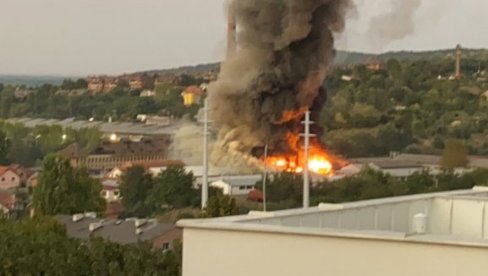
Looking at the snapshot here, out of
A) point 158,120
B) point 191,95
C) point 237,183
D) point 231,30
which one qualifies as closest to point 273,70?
point 231,30

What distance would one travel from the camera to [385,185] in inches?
2303

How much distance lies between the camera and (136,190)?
2810 inches

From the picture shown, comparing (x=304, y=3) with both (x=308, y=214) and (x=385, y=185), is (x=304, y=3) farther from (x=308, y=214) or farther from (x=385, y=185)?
(x=308, y=214)

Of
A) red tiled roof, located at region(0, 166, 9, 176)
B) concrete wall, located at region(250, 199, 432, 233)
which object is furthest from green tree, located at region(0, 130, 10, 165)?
concrete wall, located at region(250, 199, 432, 233)

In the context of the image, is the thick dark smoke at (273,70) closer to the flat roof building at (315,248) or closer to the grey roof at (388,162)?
the grey roof at (388,162)

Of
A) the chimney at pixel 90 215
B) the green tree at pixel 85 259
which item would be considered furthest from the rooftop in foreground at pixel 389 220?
the chimney at pixel 90 215

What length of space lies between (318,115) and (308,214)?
1486 inches

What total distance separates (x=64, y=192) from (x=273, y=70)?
12.3 meters

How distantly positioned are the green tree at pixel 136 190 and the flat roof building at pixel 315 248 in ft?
174

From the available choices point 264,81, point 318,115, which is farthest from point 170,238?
point 318,115

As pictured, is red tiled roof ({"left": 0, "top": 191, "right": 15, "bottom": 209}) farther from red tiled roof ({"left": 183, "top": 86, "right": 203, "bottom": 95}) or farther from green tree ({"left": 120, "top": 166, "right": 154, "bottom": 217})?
red tiled roof ({"left": 183, "top": 86, "right": 203, "bottom": 95})

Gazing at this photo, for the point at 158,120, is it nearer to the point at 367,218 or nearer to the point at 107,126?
the point at 107,126

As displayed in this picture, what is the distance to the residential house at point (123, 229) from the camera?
145 feet

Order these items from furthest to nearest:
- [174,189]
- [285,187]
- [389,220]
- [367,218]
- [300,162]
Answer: [174,189] < [285,187] < [300,162] < [389,220] < [367,218]
